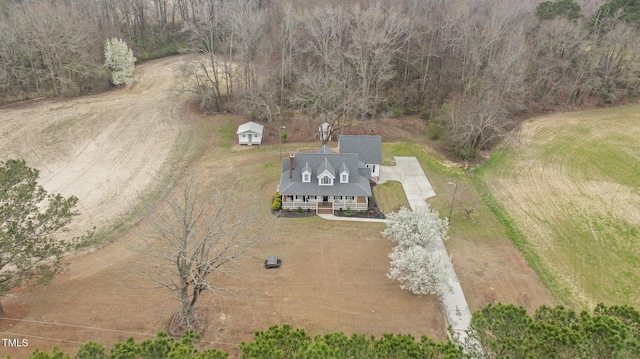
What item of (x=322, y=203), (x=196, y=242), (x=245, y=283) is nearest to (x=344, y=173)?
(x=322, y=203)

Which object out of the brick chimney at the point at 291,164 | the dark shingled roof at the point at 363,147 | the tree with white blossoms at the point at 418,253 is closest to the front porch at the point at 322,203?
the brick chimney at the point at 291,164

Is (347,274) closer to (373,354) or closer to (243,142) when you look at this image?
(373,354)

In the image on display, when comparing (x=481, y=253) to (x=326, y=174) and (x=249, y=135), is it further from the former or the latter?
(x=249, y=135)

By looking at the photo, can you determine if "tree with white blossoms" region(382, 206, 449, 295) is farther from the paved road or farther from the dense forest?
the dense forest

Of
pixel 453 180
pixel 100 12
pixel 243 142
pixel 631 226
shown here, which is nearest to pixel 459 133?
pixel 453 180

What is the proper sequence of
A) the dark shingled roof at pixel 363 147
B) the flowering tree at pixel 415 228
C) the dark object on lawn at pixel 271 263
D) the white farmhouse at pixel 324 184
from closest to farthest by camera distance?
the dark object on lawn at pixel 271 263 → the flowering tree at pixel 415 228 → the white farmhouse at pixel 324 184 → the dark shingled roof at pixel 363 147

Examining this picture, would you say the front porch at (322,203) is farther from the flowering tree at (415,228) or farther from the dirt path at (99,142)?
the dirt path at (99,142)

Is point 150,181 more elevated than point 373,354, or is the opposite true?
point 373,354
